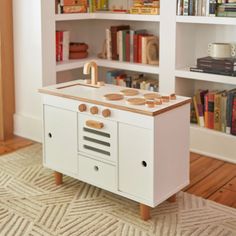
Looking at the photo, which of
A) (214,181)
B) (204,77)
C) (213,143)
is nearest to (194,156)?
(213,143)

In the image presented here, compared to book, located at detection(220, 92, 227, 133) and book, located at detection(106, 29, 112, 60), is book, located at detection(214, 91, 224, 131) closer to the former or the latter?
book, located at detection(220, 92, 227, 133)

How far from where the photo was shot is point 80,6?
3.77 m

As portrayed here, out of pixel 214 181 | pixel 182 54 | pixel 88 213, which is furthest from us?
pixel 182 54

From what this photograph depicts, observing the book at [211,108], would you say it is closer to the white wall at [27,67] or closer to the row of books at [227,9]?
the row of books at [227,9]

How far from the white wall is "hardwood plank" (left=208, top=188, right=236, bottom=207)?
1510 mm

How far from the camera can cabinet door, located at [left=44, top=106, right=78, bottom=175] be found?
2.67 meters

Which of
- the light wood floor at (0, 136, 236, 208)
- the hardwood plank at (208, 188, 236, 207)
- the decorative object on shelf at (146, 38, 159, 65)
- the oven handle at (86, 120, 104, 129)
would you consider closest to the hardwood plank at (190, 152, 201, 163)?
the light wood floor at (0, 136, 236, 208)

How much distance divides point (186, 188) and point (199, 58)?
1.00 metres

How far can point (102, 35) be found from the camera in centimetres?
418

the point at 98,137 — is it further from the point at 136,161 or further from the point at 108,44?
the point at 108,44

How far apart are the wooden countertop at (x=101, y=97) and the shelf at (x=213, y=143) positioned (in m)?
0.84

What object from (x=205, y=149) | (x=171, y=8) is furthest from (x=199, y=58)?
(x=205, y=149)

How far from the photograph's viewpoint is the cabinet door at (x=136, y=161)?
2336 millimetres

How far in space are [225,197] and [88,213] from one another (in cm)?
79
